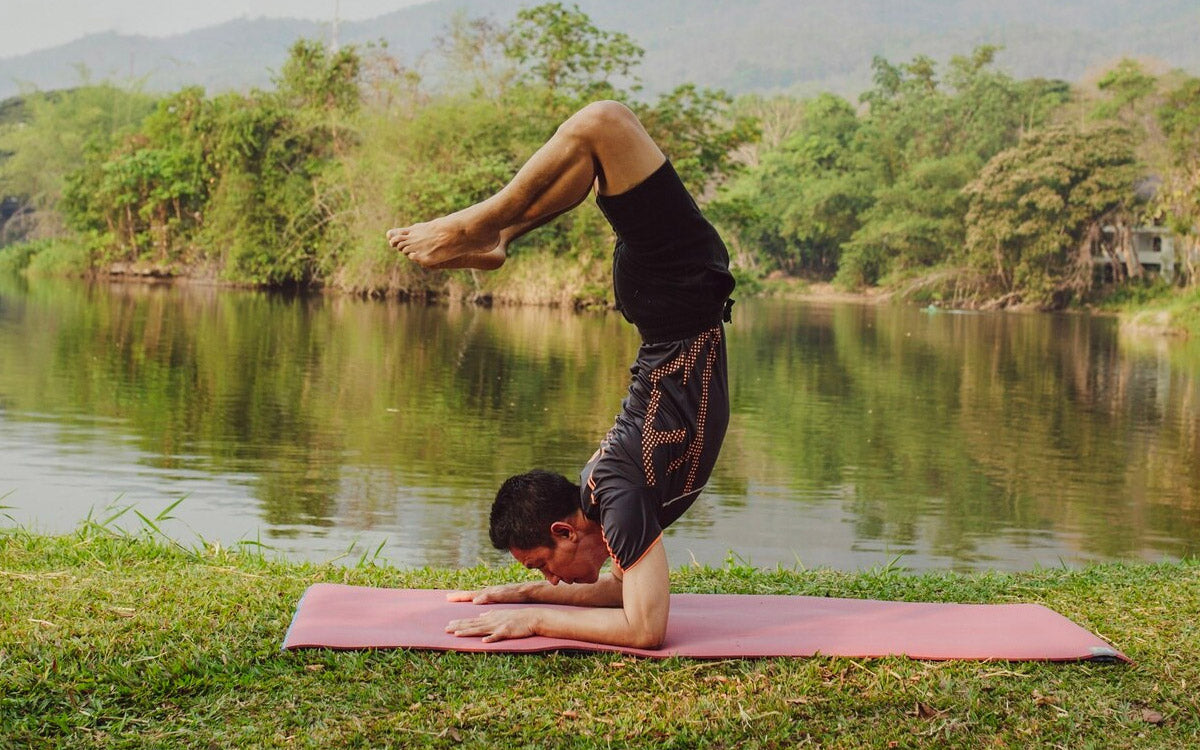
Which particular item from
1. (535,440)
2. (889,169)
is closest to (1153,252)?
(889,169)

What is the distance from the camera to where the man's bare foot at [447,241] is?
3.57 metres

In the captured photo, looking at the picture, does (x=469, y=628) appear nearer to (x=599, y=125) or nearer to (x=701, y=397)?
(x=701, y=397)

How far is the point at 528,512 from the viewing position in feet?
12.2

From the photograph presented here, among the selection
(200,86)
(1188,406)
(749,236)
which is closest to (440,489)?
(1188,406)

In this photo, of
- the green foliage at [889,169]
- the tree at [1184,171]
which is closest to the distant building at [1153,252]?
the tree at [1184,171]

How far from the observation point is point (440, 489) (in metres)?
9.66

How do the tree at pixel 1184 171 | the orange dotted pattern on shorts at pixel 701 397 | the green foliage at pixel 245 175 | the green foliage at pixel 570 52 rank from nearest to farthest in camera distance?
the orange dotted pattern on shorts at pixel 701 397 → the green foliage at pixel 570 52 → the tree at pixel 1184 171 → the green foliage at pixel 245 175

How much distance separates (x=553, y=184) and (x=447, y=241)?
1.22ft

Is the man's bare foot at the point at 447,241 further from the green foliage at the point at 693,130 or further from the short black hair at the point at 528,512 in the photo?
the green foliage at the point at 693,130

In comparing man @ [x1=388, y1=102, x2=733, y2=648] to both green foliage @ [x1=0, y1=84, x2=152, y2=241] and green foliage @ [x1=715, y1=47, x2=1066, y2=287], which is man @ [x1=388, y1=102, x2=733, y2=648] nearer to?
green foliage @ [x1=715, y1=47, x2=1066, y2=287]

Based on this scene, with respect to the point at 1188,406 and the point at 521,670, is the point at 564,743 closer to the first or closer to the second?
the point at 521,670

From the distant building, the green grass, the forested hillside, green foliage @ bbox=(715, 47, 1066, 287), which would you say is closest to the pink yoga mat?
the forested hillside

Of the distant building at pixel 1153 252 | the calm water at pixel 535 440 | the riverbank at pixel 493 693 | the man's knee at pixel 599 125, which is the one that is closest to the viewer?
the riverbank at pixel 493 693

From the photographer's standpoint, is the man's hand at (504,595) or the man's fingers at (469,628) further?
the man's hand at (504,595)
